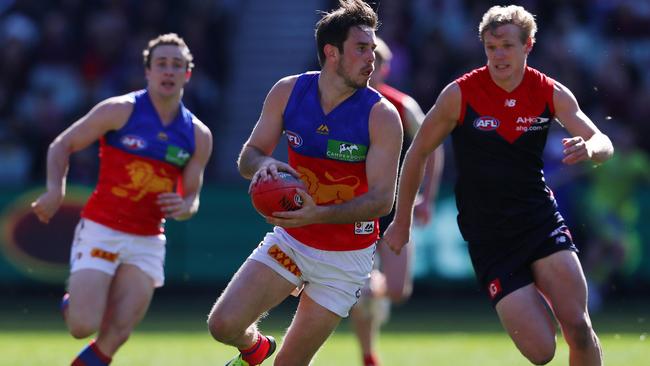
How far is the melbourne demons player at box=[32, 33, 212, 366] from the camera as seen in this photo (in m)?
8.80

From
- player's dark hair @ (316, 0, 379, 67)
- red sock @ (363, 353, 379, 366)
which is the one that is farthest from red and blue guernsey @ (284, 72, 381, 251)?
red sock @ (363, 353, 379, 366)

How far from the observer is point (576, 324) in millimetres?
7359

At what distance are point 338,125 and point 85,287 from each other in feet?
7.87

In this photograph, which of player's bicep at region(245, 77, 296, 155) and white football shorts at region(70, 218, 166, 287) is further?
white football shorts at region(70, 218, 166, 287)

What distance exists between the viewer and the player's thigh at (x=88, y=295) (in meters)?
8.59

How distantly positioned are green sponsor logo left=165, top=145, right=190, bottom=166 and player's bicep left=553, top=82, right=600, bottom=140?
2.86 m

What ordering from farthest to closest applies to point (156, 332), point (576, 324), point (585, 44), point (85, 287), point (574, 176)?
point (585, 44) < point (574, 176) < point (156, 332) < point (85, 287) < point (576, 324)

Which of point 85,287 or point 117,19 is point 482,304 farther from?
point 85,287

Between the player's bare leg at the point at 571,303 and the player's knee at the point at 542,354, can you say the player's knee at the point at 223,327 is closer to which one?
the player's knee at the point at 542,354

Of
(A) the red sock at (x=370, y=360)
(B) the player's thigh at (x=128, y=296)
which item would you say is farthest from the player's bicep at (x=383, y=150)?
(A) the red sock at (x=370, y=360)

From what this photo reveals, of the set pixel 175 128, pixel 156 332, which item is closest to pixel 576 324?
pixel 175 128

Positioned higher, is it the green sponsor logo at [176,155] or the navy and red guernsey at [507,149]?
the navy and red guernsey at [507,149]

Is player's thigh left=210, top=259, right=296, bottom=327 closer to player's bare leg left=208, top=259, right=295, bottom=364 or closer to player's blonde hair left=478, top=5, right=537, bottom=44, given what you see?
player's bare leg left=208, top=259, right=295, bottom=364

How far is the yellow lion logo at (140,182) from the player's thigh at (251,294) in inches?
71.2
